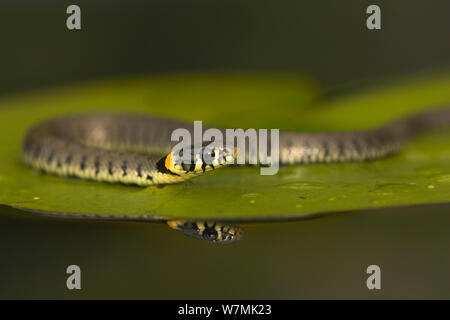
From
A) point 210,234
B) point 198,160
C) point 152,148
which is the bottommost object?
point 210,234

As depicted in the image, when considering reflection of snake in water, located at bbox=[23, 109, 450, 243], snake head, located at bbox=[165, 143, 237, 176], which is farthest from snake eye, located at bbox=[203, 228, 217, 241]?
snake head, located at bbox=[165, 143, 237, 176]

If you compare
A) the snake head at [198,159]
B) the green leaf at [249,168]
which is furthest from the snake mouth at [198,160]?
the green leaf at [249,168]

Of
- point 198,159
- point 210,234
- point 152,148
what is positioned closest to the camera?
point 210,234

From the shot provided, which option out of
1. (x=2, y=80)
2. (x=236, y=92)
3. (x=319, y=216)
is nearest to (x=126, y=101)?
(x=236, y=92)

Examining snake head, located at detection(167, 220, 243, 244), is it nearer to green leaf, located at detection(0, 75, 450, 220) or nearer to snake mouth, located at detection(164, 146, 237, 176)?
green leaf, located at detection(0, 75, 450, 220)

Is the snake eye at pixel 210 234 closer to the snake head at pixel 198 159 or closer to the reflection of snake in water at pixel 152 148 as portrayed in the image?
the reflection of snake in water at pixel 152 148

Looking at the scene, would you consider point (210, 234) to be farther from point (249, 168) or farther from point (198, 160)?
point (249, 168)

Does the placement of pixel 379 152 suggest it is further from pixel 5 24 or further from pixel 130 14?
pixel 5 24

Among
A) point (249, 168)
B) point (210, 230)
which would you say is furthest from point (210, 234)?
point (249, 168)
